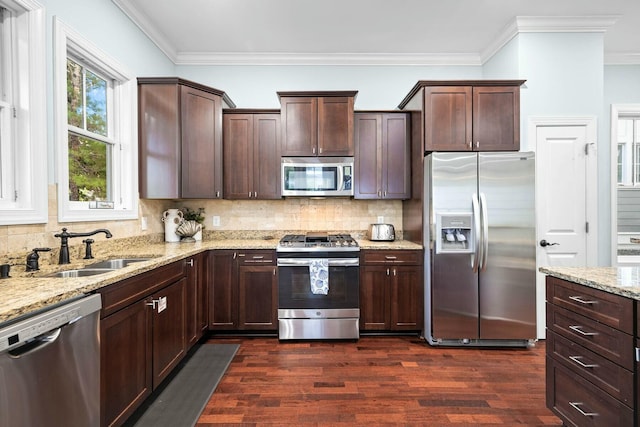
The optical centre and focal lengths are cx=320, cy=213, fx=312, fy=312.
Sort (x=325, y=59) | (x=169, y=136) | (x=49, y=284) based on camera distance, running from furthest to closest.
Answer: (x=325, y=59)
(x=169, y=136)
(x=49, y=284)

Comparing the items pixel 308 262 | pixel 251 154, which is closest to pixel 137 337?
pixel 308 262

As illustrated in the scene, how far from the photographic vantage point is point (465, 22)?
10.4 ft

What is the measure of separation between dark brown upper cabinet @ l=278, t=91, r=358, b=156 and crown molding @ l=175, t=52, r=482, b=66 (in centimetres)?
72

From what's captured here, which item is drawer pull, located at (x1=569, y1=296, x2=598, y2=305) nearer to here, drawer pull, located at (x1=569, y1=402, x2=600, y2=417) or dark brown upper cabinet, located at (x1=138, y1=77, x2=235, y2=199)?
drawer pull, located at (x1=569, y1=402, x2=600, y2=417)

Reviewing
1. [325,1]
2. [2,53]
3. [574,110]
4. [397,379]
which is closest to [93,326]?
[2,53]

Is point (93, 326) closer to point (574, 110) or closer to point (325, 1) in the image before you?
point (325, 1)

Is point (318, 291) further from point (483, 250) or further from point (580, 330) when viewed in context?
point (580, 330)

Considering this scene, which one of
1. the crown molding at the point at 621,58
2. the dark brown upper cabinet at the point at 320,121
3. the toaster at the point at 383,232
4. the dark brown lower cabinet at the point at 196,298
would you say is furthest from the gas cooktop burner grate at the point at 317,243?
the crown molding at the point at 621,58

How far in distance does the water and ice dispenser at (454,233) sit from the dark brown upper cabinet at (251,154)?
1.73m

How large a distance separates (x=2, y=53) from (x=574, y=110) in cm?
465

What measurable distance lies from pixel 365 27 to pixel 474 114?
142 centimetres

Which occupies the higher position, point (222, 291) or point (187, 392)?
point (222, 291)

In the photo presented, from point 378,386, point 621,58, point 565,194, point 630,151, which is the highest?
point 621,58

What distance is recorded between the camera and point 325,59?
3.79m
